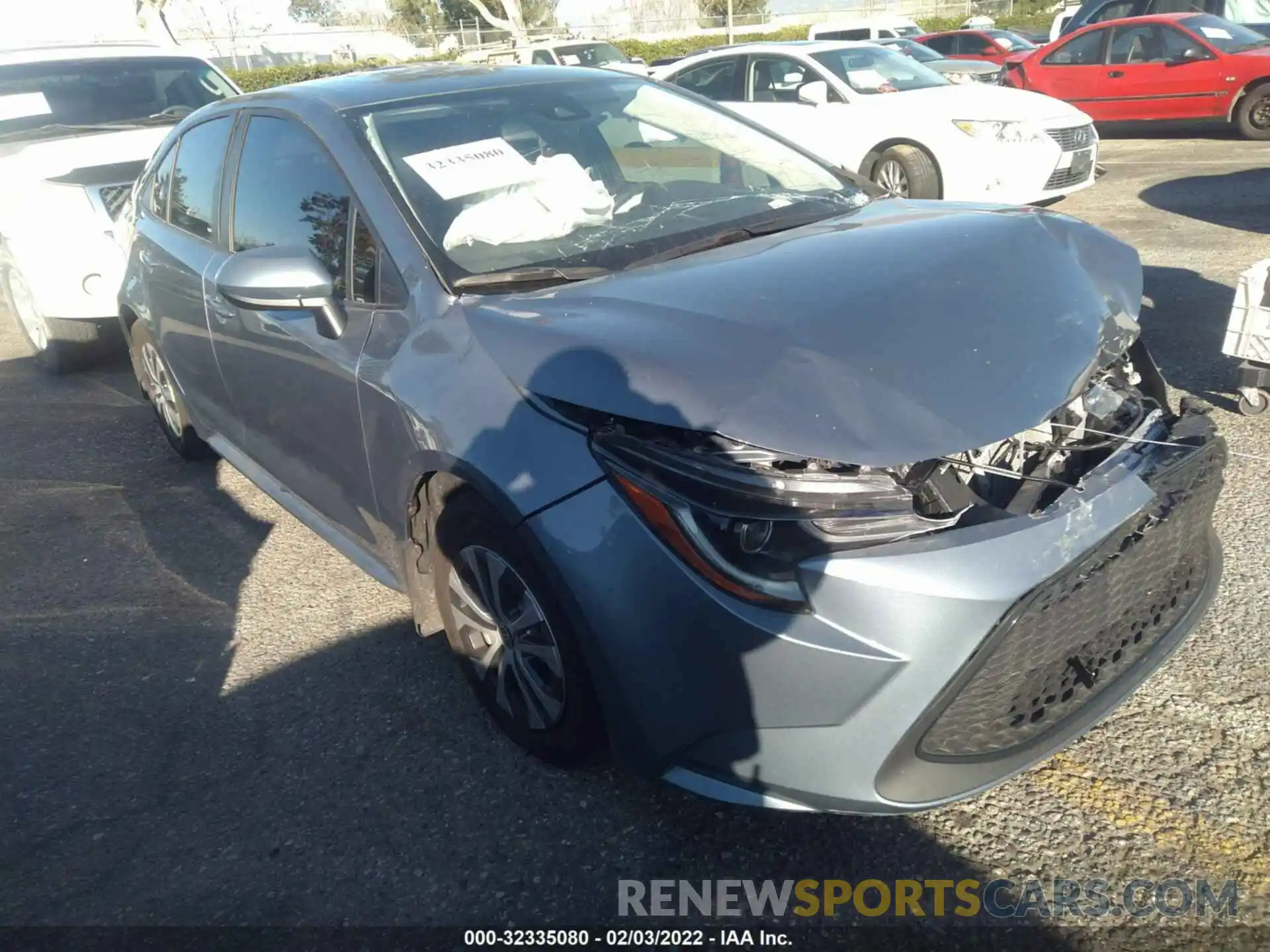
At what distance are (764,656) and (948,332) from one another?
833 mm

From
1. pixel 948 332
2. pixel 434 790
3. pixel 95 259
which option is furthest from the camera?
pixel 95 259

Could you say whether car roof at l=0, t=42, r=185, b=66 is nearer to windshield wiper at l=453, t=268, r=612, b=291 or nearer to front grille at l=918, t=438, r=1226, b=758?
windshield wiper at l=453, t=268, r=612, b=291

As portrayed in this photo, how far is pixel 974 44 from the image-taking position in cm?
1956

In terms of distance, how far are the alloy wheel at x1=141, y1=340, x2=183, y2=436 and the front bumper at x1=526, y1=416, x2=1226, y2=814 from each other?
3.17 m

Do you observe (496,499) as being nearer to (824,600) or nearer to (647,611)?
(647,611)

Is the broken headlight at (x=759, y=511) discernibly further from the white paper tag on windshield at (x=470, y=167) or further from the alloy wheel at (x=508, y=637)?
the white paper tag on windshield at (x=470, y=167)

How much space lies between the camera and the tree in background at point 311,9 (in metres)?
65.9

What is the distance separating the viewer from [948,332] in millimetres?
2188

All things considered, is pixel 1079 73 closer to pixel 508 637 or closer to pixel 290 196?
pixel 290 196

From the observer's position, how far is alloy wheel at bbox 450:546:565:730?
242 cm

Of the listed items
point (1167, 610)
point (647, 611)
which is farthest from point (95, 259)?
point (1167, 610)

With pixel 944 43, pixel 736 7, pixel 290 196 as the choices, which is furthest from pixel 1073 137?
pixel 736 7

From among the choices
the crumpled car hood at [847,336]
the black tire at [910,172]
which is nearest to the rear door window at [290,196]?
the crumpled car hood at [847,336]

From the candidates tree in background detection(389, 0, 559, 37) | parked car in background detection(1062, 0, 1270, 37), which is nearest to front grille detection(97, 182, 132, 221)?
parked car in background detection(1062, 0, 1270, 37)
